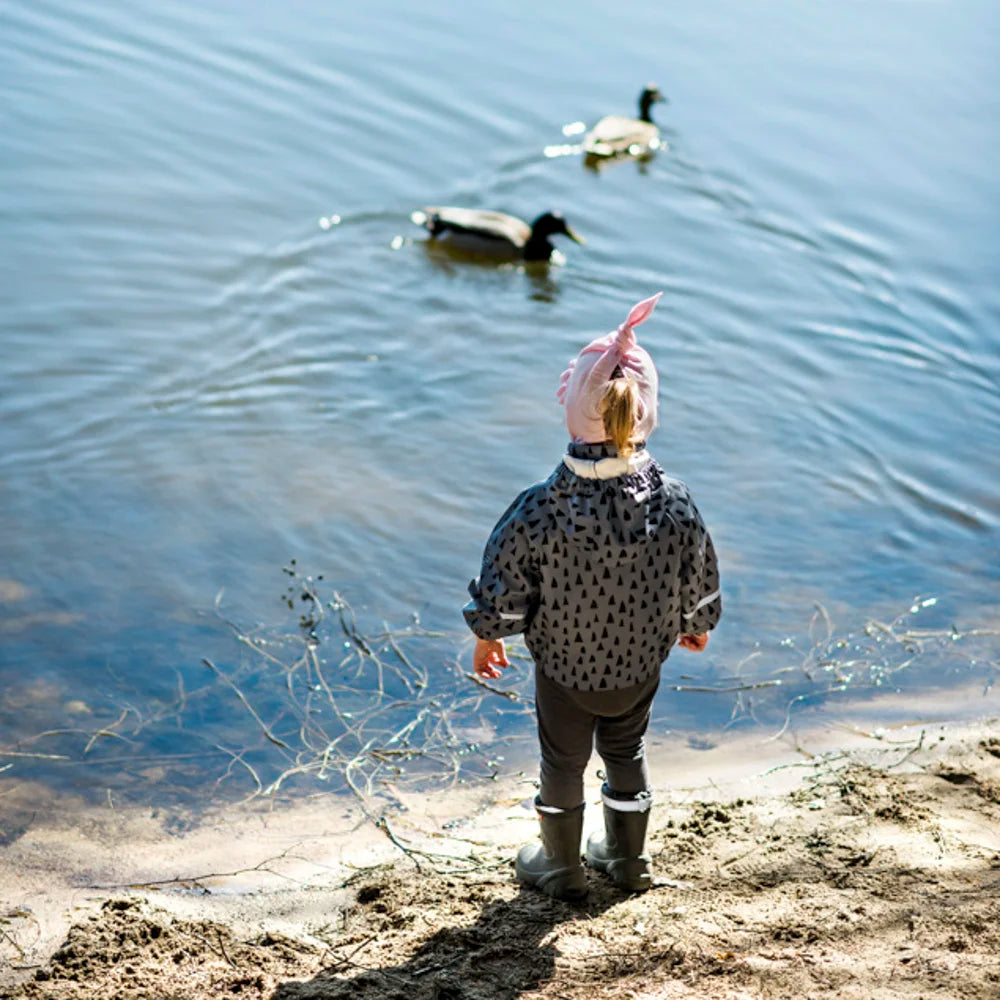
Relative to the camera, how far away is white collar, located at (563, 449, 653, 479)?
339 cm

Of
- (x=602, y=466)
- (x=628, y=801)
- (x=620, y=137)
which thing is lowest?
(x=628, y=801)

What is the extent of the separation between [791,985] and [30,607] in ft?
12.5

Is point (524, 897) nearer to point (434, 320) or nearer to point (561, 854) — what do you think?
point (561, 854)

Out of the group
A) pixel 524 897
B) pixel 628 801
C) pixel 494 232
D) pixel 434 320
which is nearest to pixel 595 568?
pixel 628 801

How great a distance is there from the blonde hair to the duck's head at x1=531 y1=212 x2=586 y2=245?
679cm

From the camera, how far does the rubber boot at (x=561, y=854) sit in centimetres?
377

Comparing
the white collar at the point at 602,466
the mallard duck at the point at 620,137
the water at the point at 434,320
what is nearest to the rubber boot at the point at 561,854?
the white collar at the point at 602,466

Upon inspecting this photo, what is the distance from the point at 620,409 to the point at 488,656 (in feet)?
2.65

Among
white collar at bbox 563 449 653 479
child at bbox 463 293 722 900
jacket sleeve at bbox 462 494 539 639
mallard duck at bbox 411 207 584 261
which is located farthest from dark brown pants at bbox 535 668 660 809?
mallard duck at bbox 411 207 584 261

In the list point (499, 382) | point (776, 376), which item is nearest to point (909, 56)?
point (776, 376)

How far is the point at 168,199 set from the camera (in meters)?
9.78

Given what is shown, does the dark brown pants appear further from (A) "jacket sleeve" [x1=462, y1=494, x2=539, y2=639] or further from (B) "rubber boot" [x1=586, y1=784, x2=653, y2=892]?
(A) "jacket sleeve" [x1=462, y1=494, x2=539, y2=639]

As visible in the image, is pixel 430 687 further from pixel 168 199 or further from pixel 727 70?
pixel 727 70

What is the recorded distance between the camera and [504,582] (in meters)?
3.46
